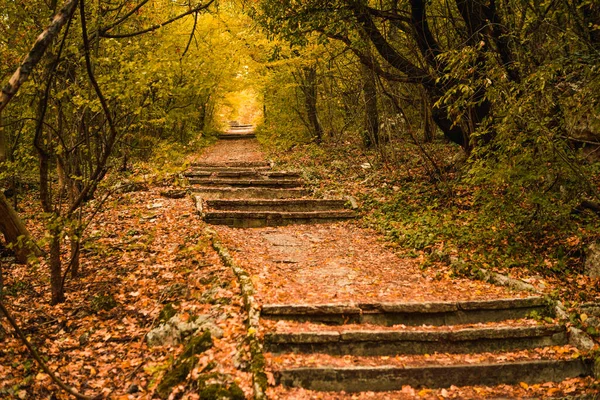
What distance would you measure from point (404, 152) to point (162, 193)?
7.26 m

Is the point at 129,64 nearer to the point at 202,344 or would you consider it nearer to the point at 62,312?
the point at 62,312

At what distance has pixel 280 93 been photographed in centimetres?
1892

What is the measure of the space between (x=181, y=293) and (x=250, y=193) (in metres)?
5.44

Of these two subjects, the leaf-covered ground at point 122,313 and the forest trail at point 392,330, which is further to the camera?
the leaf-covered ground at point 122,313

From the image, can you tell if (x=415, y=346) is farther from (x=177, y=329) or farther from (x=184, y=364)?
(x=177, y=329)

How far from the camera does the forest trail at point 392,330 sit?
14.5 ft

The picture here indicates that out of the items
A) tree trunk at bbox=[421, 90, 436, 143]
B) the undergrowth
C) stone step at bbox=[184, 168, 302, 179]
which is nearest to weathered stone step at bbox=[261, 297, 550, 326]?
the undergrowth

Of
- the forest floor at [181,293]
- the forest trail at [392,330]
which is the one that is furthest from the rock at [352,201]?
the forest trail at [392,330]

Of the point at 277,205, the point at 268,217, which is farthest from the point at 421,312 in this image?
the point at 277,205

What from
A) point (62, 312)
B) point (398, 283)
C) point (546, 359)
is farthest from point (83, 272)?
point (546, 359)

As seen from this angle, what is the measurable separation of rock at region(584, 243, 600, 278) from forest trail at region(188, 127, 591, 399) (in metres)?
1.17

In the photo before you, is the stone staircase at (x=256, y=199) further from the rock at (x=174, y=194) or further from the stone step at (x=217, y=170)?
the rock at (x=174, y=194)

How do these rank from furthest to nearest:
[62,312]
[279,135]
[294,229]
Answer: [279,135]
[294,229]
[62,312]

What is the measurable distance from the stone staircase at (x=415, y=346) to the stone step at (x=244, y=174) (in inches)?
306
